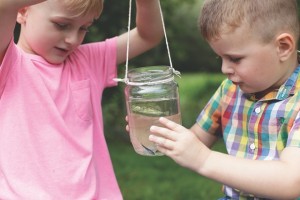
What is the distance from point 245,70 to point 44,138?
0.85 meters

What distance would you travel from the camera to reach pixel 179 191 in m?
5.05

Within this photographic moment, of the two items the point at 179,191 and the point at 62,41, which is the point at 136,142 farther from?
the point at 179,191

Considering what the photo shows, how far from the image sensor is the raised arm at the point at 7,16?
218cm

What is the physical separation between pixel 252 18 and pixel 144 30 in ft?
2.23

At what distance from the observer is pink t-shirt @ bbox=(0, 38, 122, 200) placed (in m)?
2.48

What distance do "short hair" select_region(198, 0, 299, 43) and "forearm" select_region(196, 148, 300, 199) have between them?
1.59ft

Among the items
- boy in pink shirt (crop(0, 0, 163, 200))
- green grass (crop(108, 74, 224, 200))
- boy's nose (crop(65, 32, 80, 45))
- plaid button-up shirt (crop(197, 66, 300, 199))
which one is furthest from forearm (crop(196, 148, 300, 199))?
green grass (crop(108, 74, 224, 200))

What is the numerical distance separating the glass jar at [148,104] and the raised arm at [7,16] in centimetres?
49

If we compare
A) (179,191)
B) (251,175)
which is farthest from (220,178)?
(179,191)

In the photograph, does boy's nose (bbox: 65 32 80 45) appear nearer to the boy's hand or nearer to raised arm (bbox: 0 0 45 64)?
raised arm (bbox: 0 0 45 64)

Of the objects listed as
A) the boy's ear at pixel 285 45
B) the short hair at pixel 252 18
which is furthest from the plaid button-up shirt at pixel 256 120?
the short hair at pixel 252 18

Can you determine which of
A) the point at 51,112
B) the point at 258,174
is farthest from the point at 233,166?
the point at 51,112

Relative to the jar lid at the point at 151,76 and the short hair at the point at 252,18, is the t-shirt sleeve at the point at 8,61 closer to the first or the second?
the jar lid at the point at 151,76

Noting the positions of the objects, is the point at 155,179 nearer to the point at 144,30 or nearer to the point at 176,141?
the point at 144,30
